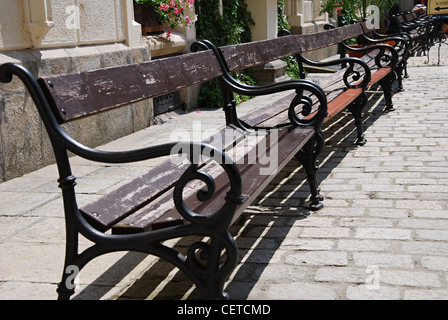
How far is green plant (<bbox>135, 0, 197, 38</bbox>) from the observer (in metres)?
8.39

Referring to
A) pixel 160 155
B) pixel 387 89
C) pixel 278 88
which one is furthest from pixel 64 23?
pixel 387 89

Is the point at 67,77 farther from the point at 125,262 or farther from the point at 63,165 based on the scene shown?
the point at 125,262

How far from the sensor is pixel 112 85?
3.25m

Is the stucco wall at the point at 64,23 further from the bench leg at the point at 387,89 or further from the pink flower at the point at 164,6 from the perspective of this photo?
the bench leg at the point at 387,89

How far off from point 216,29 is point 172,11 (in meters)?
1.66

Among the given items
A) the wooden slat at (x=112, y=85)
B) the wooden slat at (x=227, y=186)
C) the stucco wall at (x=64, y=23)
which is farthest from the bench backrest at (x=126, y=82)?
the stucco wall at (x=64, y=23)

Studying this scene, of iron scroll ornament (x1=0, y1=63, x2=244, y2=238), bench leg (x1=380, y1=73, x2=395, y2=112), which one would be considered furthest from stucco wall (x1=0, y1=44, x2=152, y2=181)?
bench leg (x1=380, y1=73, x2=395, y2=112)

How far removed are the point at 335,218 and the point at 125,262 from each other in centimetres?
148

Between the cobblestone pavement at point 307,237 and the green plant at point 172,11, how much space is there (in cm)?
291

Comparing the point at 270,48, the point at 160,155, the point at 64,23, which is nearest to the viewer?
the point at 160,155

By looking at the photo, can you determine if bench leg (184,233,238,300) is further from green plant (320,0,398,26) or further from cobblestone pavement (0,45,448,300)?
green plant (320,0,398,26)

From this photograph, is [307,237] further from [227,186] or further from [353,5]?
[353,5]

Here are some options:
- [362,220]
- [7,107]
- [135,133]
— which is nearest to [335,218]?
[362,220]
